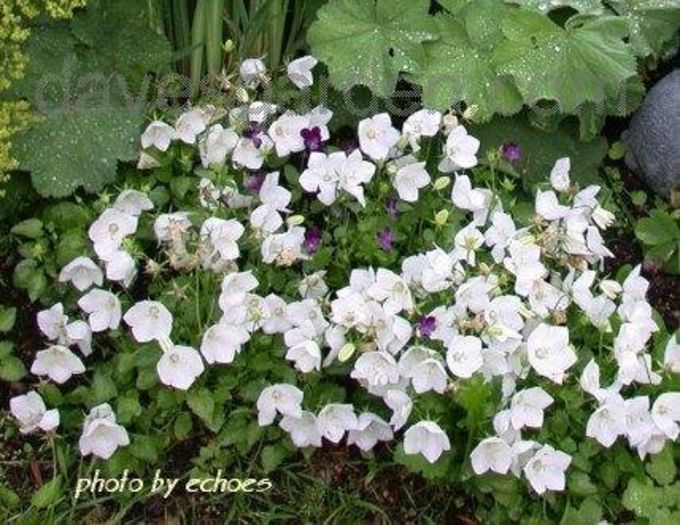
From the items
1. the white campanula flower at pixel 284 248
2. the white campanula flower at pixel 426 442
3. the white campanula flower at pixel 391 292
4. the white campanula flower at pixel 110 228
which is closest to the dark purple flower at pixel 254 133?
the white campanula flower at pixel 284 248

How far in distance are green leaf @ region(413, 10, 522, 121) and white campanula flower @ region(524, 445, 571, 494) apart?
2.67 ft

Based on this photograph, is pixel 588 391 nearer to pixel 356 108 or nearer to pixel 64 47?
pixel 356 108

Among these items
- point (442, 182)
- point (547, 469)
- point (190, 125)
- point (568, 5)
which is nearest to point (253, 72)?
point (190, 125)

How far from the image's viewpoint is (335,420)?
2.65 m

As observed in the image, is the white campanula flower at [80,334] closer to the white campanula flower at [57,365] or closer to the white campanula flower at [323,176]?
the white campanula flower at [57,365]

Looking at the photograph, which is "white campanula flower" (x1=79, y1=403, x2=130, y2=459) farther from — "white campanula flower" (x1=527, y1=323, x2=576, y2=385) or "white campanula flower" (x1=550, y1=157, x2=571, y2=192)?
"white campanula flower" (x1=550, y1=157, x2=571, y2=192)

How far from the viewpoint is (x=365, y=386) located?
265cm

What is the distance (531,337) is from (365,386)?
348 millimetres

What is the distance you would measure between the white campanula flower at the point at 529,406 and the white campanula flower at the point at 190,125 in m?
0.95

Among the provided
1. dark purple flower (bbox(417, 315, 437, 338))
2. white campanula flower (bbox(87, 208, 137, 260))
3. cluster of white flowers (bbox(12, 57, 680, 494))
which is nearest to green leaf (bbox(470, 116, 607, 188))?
cluster of white flowers (bbox(12, 57, 680, 494))

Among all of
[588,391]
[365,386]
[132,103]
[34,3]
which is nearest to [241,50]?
[132,103]

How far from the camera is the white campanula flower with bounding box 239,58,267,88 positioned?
303 centimetres

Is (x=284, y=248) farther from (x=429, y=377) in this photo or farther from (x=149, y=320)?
(x=429, y=377)

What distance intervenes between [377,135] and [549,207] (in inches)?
16.2
